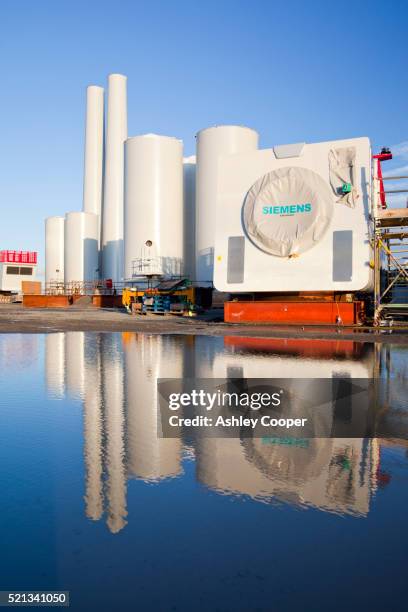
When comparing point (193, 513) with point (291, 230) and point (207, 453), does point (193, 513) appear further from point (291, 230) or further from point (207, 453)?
point (291, 230)

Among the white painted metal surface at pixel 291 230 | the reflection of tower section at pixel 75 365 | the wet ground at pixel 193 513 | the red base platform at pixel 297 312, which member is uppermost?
the white painted metal surface at pixel 291 230

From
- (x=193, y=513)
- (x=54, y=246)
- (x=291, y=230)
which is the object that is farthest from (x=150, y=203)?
(x=193, y=513)

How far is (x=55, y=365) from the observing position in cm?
994

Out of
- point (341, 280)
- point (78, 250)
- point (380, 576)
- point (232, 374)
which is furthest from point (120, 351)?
point (78, 250)

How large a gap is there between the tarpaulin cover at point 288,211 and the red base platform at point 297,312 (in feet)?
7.87

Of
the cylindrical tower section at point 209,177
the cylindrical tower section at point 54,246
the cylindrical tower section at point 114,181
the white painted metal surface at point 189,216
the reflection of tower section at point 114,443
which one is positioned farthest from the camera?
the cylindrical tower section at point 54,246

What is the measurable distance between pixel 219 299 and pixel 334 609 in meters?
34.6

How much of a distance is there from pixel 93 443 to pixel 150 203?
35.5m

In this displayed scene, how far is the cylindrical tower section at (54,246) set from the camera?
56.7 metres

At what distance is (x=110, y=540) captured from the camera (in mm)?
2943

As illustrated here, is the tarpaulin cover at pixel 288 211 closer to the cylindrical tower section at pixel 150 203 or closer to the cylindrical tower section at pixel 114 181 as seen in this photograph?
the cylindrical tower section at pixel 150 203

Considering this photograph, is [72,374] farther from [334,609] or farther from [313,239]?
[313,239]

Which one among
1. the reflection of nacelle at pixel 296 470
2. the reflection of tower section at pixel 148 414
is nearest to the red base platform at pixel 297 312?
the reflection of tower section at pixel 148 414


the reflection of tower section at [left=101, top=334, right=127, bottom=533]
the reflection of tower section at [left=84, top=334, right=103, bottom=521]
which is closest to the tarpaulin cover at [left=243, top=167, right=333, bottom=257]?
the reflection of tower section at [left=101, top=334, right=127, bottom=533]
